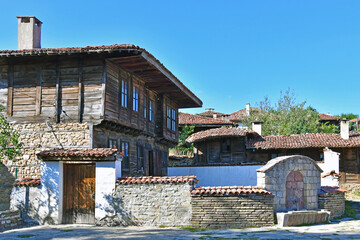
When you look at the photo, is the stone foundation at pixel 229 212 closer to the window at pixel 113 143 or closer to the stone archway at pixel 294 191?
the stone archway at pixel 294 191

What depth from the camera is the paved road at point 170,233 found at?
944 cm

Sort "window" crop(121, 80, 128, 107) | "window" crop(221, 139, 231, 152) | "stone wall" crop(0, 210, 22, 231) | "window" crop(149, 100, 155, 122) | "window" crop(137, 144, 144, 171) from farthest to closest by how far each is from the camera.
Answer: "window" crop(221, 139, 231, 152), "window" crop(149, 100, 155, 122), "window" crop(137, 144, 144, 171), "window" crop(121, 80, 128, 107), "stone wall" crop(0, 210, 22, 231)

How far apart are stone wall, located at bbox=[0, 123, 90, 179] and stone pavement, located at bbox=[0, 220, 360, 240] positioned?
284cm

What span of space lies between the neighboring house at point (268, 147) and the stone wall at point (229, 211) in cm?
1176

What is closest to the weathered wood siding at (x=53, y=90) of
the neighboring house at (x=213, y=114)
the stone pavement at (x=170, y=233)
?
the stone pavement at (x=170, y=233)

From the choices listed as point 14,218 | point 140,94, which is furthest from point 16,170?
point 140,94

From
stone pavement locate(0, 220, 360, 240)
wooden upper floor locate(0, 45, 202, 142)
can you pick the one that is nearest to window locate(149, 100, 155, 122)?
wooden upper floor locate(0, 45, 202, 142)

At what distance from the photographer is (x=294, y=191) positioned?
41.2 ft

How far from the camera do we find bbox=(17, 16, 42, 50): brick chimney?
15039 millimetres

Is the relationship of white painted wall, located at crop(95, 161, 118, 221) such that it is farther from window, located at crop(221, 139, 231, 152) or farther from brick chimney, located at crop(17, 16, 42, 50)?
window, located at crop(221, 139, 231, 152)

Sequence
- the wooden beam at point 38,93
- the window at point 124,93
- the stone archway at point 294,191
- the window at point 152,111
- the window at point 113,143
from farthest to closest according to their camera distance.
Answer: the window at point 152,111 → the window at point 124,93 → the window at point 113,143 → the wooden beam at point 38,93 → the stone archway at point 294,191

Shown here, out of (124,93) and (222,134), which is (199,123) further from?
(124,93)

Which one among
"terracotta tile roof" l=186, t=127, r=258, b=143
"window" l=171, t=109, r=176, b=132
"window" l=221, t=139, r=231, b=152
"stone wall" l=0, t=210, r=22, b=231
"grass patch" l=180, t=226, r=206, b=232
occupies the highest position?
"window" l=171, t=109, r=176, b=132

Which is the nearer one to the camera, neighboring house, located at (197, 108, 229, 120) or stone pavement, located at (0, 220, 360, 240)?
stone pavement, located at (0, 220, 360, 240)
